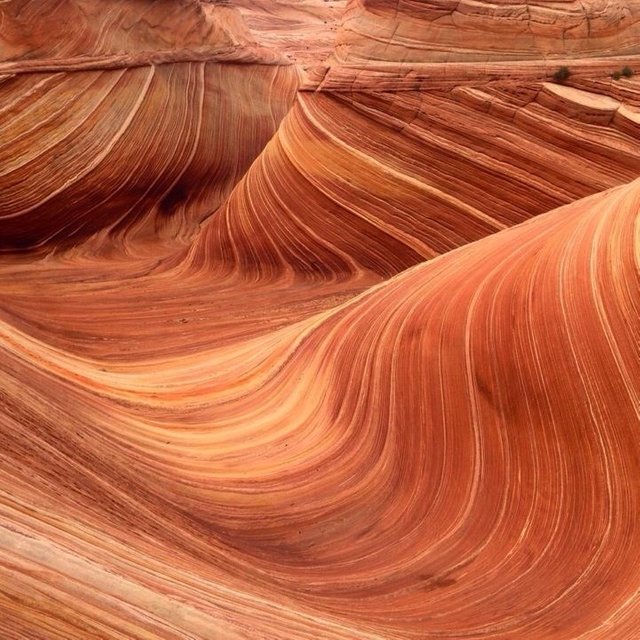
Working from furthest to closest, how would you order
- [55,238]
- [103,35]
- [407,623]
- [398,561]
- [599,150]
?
[103,35], [55,238], [599,150], [398,561], [407,623]

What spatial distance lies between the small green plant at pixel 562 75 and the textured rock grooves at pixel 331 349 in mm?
134

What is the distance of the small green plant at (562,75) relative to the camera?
271 inches

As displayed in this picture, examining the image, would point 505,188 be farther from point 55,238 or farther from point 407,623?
point 55,238

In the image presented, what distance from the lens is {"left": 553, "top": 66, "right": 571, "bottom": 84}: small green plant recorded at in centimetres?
689

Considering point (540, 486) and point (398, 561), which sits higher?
point (540, 486)

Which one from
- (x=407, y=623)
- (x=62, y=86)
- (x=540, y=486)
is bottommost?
(x=407, y=623)

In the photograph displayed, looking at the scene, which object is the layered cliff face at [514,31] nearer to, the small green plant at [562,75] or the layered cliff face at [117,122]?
the small green plant at [562,75]

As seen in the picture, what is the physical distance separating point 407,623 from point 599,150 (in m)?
5.10

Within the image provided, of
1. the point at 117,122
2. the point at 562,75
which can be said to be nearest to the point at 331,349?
the point at 562,75

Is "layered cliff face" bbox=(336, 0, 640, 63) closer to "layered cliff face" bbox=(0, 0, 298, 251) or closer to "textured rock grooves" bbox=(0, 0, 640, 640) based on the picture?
"textured rock grooves" bbox=(0, 0, 640, 640)

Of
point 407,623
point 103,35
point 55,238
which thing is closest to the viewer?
point 407,623

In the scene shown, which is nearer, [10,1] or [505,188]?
[505,188]

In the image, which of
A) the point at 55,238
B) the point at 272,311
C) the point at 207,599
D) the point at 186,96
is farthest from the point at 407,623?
the point at 186,96

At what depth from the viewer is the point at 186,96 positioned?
418 inches
